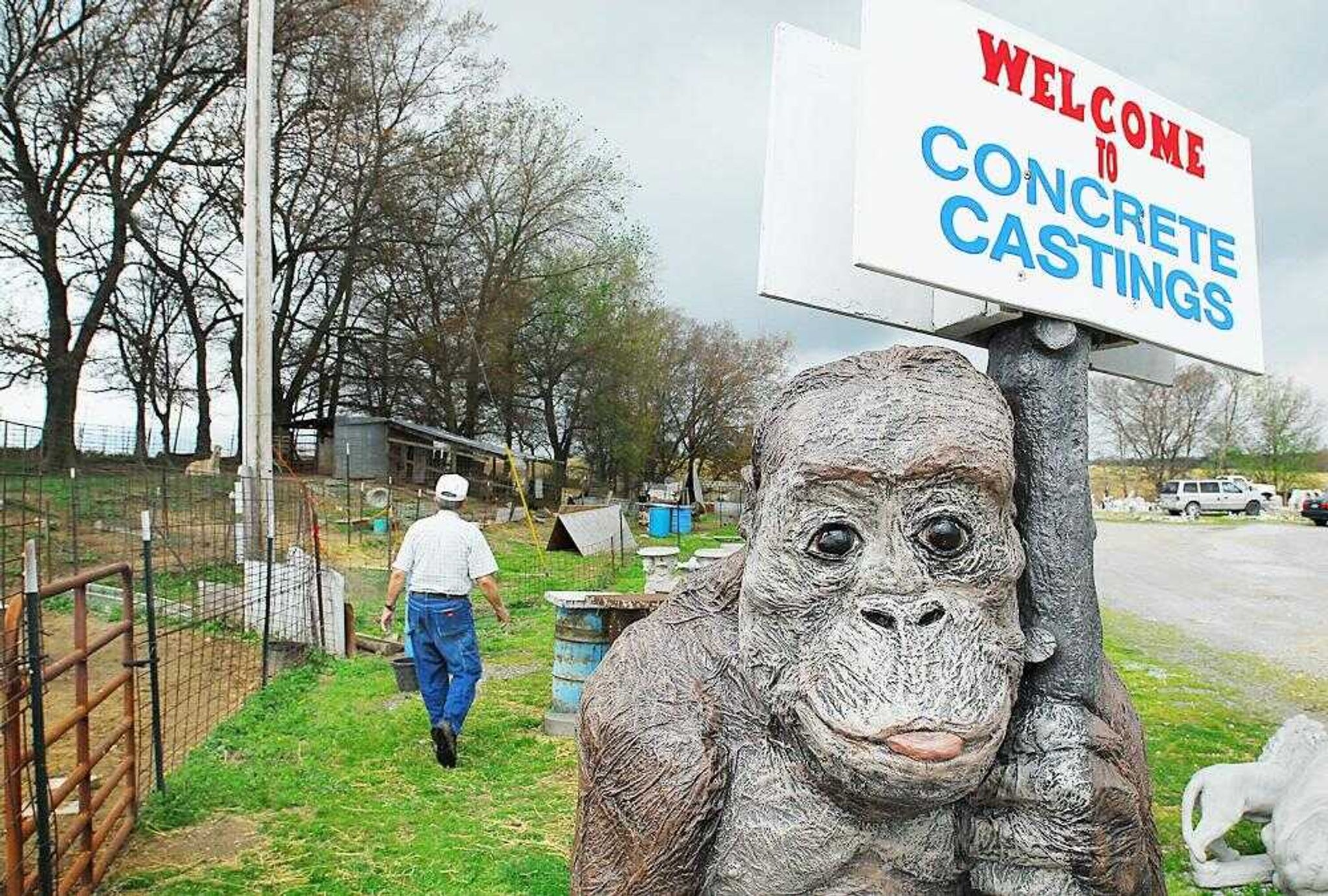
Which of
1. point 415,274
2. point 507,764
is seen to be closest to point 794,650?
point 507,764

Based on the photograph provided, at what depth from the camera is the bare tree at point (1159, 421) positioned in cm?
4097

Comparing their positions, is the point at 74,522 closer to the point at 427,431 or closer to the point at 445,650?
the point at 445,650

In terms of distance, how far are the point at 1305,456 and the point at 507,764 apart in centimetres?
4344

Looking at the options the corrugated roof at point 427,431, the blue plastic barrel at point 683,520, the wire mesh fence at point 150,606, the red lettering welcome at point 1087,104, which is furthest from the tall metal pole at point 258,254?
the corrugated roof at point 427,431

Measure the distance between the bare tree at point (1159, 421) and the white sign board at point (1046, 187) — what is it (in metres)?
40.9

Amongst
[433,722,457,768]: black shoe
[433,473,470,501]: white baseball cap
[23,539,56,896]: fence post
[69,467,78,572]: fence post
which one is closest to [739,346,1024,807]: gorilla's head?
[23,539,56,896]: fence post

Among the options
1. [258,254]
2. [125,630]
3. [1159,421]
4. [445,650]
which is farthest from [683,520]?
[1159,421]

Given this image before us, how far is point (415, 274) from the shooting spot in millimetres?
25531

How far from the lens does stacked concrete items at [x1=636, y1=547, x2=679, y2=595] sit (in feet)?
27.8

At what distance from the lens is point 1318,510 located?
27812 mm

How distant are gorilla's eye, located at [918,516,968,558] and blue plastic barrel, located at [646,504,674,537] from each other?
19.6 meters

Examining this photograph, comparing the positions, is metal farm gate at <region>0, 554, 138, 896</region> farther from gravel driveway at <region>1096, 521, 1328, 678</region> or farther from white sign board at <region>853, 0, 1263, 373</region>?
gravel driveway at <region>1096, 521, 1328, 678</region>

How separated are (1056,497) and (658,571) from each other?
7284 mm

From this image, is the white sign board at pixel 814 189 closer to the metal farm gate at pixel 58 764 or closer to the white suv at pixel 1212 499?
the metal farm gate at pixel 58 764
